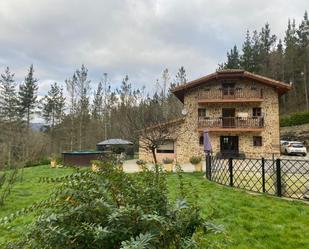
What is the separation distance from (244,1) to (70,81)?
22756mm

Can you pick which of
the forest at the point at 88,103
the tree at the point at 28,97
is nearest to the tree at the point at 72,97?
the forest at the point at 88,103

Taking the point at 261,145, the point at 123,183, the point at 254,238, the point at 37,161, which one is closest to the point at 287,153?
the point at 261,145

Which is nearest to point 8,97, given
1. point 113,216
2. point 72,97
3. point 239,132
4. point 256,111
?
point 72,97

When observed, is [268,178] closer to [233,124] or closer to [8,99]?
[233,124]

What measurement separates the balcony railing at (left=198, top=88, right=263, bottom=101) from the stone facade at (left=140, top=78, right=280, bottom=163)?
26cm

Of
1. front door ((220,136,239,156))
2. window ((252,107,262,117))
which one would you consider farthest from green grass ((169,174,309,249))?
window ((252,107,262,117))

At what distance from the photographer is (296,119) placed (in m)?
34.6

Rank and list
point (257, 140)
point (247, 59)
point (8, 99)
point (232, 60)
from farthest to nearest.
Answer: point (232, 60) < point (247, 59) < point (8, 99) < point (257, 140)

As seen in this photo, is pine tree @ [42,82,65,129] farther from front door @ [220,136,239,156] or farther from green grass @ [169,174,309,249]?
green grass @ [169,174,309,249]

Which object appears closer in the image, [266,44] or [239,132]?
[239,132]

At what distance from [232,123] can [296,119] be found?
14165mm

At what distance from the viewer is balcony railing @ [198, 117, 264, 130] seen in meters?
23.8

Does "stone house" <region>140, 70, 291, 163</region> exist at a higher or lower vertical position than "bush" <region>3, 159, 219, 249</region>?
higher

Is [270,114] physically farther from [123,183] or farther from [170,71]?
[123,183]
